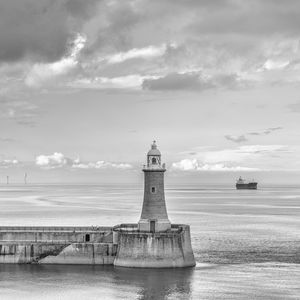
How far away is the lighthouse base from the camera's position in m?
53.4

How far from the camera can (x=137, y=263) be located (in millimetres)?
53656

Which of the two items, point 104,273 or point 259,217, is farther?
point 259,217

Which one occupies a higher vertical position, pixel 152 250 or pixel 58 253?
pixel 152 250

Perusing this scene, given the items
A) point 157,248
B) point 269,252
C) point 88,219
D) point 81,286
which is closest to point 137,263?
point 157,248

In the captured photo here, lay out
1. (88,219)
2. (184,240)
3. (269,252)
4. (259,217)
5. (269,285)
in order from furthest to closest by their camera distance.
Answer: (259,217), (88,219), (269,252), (184,240), (269,285)

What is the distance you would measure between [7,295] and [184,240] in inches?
601

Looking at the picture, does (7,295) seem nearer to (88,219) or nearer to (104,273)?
(104,273)

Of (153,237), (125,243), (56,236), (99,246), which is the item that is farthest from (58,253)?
(153,237)

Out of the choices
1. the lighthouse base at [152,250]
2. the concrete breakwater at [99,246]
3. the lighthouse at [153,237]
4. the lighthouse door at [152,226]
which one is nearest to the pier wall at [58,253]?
the concrete breakwater at [99,246]

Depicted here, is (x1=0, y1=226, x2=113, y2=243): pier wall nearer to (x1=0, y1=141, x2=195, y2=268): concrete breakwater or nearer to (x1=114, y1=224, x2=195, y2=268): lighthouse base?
(x1=0, y1=141, x2=195, y2=268): concrete breakwater

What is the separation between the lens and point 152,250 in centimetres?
5362

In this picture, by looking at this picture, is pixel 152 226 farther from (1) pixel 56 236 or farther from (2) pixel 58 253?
(1) pixel 56 236

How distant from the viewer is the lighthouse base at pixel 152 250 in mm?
53438

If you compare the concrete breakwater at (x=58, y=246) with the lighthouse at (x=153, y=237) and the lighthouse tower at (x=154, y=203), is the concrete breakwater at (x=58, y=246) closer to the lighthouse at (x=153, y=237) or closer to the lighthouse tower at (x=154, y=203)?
the lighthouse at (x=153, y=237)
